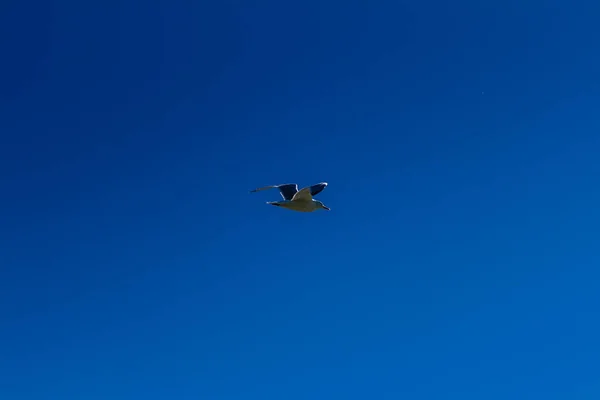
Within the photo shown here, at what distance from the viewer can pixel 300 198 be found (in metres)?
49.1

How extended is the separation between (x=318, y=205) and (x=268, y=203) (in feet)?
13.7

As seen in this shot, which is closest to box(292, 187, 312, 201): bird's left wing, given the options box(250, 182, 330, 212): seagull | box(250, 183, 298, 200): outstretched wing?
box(250, 182, 330, 212): seagull

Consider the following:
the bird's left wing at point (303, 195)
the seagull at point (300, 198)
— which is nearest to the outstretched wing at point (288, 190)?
the seagull at point (300, 198)

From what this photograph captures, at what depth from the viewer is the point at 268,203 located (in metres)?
49.2

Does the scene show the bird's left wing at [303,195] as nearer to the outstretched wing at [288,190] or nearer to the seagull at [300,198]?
the seagull at [300,198]

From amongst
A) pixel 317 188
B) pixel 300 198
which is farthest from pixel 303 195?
pixel 317 188

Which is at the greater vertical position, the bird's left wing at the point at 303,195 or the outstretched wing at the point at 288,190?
the outstretched wing at the point at 288,190

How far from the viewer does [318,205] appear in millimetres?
51906

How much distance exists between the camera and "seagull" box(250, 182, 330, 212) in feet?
159

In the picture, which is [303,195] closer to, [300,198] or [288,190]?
[300,198]

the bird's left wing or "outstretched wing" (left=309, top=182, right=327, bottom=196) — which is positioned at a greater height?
"outstretched wing" (left=309, top=182, right=327, bottom=196)

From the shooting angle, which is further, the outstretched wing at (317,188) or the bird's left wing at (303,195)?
the outstretched wing at (317,188)

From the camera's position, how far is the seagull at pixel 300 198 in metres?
48.6

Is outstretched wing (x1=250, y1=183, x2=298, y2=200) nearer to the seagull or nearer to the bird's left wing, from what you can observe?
the seagull
